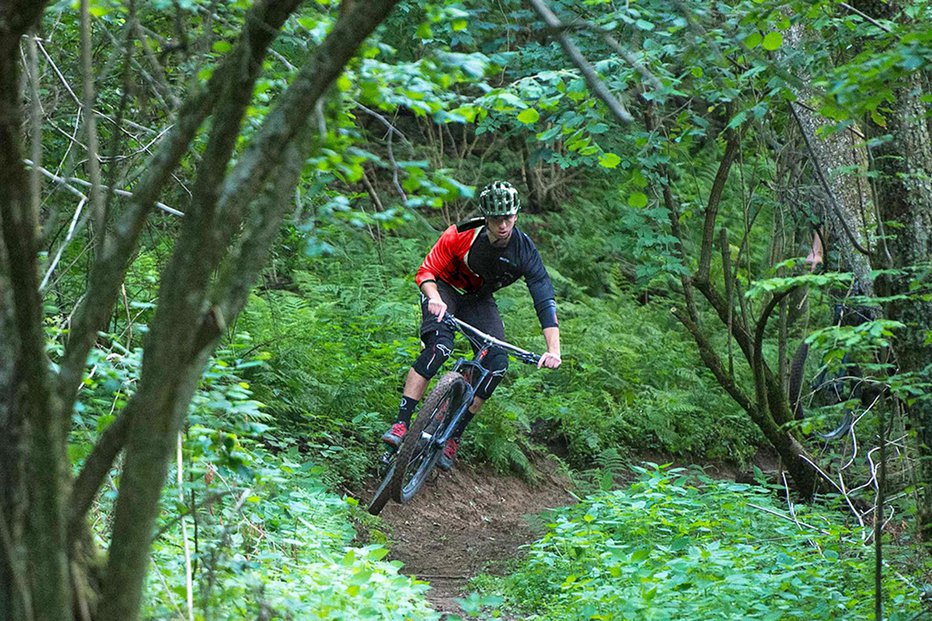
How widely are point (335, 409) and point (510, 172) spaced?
9010mm

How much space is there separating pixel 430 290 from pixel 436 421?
3.24ft

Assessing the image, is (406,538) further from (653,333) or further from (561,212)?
(561,212)

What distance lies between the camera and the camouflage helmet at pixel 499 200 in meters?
7.04

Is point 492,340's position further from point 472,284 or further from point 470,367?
point 472,284

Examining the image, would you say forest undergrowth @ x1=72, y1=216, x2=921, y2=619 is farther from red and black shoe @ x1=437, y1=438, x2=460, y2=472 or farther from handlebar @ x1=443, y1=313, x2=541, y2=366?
handlebar @ x1=443, y1=313, x2=541, y2=366

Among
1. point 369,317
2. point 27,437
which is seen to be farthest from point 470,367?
point 27,437

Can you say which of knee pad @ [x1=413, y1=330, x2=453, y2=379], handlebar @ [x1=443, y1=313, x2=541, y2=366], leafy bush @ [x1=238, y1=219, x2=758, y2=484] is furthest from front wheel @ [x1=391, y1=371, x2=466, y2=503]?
leafy bush @ [x1=238, y1=219, x2=758, y2=484]

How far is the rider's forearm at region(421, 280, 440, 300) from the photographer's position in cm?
723

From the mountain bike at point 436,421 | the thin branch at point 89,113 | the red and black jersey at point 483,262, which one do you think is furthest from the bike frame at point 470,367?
the thin branch at point 89,113

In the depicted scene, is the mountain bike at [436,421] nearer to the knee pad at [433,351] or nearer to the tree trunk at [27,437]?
the knee pad at [433,351]

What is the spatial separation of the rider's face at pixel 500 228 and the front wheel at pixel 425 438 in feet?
3.48

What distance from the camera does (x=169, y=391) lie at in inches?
88.9

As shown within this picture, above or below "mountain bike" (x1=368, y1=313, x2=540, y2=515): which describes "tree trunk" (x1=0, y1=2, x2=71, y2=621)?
above

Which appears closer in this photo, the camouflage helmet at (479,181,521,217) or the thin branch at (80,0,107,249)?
the thin branch at (80,0,107,249)
